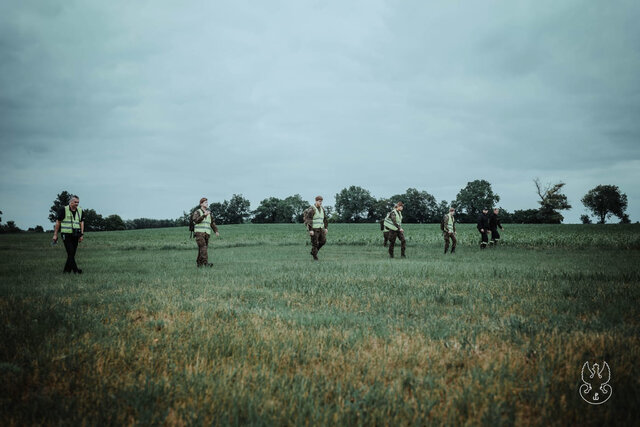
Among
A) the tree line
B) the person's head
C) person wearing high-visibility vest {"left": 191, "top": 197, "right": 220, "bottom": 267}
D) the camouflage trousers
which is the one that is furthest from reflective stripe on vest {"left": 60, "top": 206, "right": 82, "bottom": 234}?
the tree line

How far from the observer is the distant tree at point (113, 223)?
105525 mm

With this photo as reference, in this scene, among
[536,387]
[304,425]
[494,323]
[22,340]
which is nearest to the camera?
[304,425]

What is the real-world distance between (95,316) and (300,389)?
3.84m

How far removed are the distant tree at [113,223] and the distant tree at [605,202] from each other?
160612 millimetres

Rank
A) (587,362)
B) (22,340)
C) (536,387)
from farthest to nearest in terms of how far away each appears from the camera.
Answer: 1. (22,340)
2. (587,362)
3. (536,387)

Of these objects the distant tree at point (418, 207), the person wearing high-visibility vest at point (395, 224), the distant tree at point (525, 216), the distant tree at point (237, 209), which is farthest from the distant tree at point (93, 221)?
the distant tree at point (525, 216)

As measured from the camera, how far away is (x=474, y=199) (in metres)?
98.6

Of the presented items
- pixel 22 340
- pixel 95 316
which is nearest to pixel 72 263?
pixel 95 316

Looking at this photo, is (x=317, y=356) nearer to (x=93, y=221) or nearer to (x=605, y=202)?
(x=93, y=221)

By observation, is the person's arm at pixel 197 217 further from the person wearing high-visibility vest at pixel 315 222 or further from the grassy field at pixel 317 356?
the grassy field at pixel 317 356

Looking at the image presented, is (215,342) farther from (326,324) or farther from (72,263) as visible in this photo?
(72,263)

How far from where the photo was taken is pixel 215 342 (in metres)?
3.85

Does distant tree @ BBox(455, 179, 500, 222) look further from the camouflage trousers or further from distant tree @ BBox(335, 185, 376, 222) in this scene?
the camouflage trousers

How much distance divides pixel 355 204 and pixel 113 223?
87780 mm
